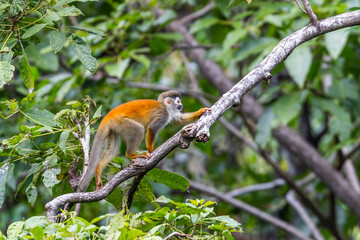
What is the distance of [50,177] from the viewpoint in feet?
7.71

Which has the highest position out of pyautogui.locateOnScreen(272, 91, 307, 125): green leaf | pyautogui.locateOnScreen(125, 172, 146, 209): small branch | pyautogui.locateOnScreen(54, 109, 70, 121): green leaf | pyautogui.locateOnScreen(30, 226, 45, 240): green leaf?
pyautogui.locateOnScreen(272, 91, 307, 125): green leaf

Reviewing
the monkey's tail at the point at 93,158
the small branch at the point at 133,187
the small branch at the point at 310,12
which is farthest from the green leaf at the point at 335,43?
the small branch at the point at 133,187

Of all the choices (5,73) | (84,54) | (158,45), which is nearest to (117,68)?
(158,45)

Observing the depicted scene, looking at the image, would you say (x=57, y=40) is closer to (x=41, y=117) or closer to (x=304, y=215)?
(x=41, y=117)

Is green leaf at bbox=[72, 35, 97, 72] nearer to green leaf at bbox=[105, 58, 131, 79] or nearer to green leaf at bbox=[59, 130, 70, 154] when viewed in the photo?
green leaf at bbox=[59, 130, 70, 154]

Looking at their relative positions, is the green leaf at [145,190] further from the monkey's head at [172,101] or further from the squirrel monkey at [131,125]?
the monkey's head at [172,101]

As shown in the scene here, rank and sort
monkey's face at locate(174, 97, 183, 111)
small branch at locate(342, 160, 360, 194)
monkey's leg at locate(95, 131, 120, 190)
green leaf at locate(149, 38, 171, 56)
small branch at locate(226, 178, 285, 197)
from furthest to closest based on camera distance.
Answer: small branch at locate(226, 178, 285, 197) → small branch at locate(342, 160, 360, 194) → green leaf at locate(149, 38, 171, 56) → monkey's face at locate(174, 97, 183, 111) → monkey's leg at locate(95, 131, 120, 190)

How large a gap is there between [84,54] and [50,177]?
683 millimetres

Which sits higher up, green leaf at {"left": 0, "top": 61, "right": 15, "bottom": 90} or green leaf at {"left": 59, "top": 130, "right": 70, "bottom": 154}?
green leaf at {"left": 0, "top": 61, "right": 15, "bottom": 90}

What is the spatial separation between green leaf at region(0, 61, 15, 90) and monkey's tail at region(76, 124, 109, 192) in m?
0.62

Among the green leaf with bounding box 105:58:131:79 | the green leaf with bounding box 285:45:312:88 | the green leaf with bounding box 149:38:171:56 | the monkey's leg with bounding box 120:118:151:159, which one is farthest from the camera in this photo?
the green leaf with bounding box 149:38:171:56

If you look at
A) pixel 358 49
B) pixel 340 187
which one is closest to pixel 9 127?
pixel 340 187

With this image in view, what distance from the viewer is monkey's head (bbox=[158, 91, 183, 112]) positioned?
12.9ft

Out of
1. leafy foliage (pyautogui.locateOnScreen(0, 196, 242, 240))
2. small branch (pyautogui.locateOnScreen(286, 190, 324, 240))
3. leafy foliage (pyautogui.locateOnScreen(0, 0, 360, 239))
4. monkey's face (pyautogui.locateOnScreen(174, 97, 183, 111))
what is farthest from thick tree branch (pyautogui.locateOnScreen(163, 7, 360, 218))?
small branch (pyautogui.locateOnScreen(286, 190, 324, 240))
